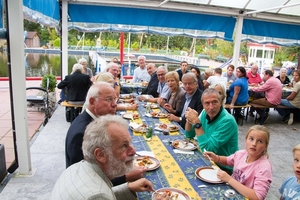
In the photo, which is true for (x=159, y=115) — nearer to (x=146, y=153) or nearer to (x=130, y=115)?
(x=130, y=115)

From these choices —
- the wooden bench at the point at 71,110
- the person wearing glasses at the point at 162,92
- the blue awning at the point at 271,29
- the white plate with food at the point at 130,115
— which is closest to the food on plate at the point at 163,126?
the white plate with food at the point at 130,115

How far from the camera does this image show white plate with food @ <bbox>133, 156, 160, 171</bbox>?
1.86 m

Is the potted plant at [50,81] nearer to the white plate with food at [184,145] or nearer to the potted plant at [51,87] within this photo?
the potted plant at [51,87]

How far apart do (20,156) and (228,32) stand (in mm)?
6666

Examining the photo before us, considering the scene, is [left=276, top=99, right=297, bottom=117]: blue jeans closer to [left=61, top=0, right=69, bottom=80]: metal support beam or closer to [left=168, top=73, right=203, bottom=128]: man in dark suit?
[left=168, top=73, right=203, bottom=128]: man in dark suit

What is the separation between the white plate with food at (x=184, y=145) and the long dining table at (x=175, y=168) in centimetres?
3

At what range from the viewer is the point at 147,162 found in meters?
1.92

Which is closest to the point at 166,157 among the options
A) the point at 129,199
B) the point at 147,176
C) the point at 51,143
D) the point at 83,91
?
the point at 147,176

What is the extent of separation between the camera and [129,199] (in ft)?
4.94

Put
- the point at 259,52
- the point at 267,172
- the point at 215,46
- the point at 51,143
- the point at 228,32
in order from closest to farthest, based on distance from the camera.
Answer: the point at 267,172 < the point at 51,143 < the point at 228,32 < the point at 259,52 < the point at 215,46

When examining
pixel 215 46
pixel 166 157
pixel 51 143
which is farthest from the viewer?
pixel 215 46

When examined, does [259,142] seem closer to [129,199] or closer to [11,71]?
[129,199]

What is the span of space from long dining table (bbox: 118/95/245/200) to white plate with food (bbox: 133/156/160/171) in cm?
3

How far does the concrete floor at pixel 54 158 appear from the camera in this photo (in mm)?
2836
